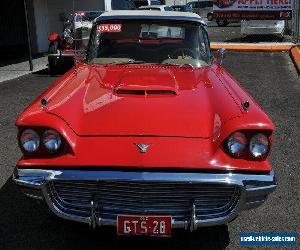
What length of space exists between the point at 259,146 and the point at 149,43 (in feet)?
6.56

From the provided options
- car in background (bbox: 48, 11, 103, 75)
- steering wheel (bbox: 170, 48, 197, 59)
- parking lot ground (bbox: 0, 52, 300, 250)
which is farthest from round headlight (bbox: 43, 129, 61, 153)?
car in background (bbox: 48, 11, 103, 75)

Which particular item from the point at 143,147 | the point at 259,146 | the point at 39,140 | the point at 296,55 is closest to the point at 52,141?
the point at 39,140

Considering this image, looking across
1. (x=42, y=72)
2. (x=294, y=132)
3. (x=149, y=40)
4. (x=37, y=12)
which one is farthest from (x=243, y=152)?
(x=37, y=12)

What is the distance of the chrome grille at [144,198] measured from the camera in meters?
2.74

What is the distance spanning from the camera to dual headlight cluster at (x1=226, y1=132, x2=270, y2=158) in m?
2.90

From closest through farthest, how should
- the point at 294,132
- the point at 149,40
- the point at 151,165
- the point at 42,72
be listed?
the point at 151,165 < the point at 149,40 < the point at 294,132 < the point at 42,72

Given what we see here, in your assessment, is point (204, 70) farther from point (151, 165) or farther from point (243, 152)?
point (151, 165)

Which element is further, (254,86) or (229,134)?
(254,86)

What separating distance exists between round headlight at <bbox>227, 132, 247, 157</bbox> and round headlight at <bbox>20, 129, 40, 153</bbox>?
1.34 meters

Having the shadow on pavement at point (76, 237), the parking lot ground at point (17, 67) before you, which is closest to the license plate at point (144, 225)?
the shadow on pavement at point (76, 237)

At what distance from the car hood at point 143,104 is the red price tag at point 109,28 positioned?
0.79m

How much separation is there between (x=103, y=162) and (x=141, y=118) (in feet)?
1.52

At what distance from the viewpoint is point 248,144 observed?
2.95m

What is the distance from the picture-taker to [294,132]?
19.4ft
